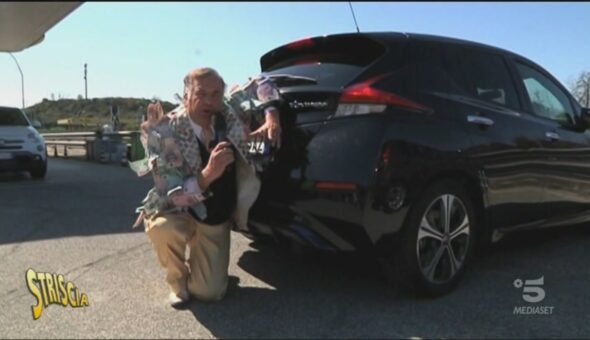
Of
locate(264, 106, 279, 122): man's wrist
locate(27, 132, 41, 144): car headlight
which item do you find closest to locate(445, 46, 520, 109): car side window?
locate(264, 106, 279, 122): man's wrist

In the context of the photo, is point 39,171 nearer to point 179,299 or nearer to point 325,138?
point 179,299

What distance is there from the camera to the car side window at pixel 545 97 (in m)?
4.67

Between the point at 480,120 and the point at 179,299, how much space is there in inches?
92.4

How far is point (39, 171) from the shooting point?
37.4 ft

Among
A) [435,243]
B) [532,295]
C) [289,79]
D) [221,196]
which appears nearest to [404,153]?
[435,243]

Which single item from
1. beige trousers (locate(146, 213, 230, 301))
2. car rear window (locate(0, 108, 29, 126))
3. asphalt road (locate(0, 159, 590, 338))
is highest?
beige trousers (locate(146, 213, 230, 301))

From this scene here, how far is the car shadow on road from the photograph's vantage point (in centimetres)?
333

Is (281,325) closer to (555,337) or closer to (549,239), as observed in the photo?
(555,337)

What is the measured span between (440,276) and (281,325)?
45.8 inches

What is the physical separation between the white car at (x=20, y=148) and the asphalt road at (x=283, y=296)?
5.79 m

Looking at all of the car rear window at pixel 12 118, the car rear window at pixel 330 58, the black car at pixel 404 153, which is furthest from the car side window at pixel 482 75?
the car rear window at pixel 12 118

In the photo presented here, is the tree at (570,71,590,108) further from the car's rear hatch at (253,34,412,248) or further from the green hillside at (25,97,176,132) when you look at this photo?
the green hillside at (25,97,176,132)

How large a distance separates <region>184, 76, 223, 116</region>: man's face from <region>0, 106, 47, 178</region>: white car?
8.68 meters

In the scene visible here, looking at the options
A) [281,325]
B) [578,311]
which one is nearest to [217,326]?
[281,325]
